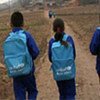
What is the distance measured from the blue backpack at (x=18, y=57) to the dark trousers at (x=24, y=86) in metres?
0.16

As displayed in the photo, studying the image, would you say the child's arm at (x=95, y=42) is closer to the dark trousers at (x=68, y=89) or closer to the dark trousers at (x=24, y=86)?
the dark trousers at (x=68, y=89)

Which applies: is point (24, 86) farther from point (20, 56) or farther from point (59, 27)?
point (59, 27)

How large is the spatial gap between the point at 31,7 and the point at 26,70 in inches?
4163

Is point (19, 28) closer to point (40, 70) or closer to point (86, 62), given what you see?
point (40, 70)

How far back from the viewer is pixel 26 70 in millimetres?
7891

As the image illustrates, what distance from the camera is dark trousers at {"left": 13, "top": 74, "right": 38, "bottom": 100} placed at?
8.05m

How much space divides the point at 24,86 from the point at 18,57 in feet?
1.89

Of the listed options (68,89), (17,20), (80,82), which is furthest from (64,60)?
(80,82)

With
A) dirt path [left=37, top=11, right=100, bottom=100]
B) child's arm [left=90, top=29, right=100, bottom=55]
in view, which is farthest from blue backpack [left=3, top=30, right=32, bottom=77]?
dirt path [left=37, top=11, right=100, bottom=100]

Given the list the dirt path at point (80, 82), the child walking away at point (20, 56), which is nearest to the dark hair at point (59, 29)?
the child walking away at point (20, 56)

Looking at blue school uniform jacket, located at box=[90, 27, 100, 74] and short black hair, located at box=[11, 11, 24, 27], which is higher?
short black hair, located at box=[11, 11, 24, 27]

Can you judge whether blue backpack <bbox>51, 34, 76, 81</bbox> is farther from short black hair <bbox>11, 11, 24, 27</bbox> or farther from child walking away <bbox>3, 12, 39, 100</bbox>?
short black hair <bbox>11, 11, 24, 27</bbox>

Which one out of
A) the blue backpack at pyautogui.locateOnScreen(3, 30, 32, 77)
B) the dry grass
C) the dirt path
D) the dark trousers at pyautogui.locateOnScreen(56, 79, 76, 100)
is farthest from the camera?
the dry grass

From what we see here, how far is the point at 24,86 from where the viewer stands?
8.15m
